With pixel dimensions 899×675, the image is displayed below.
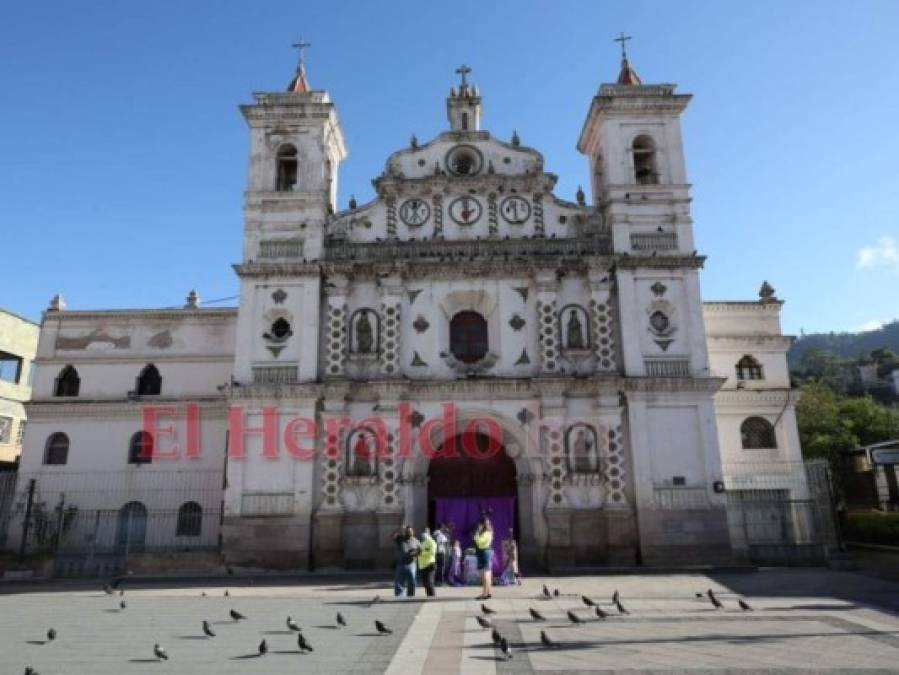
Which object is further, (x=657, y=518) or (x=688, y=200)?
(x=688, y=200)

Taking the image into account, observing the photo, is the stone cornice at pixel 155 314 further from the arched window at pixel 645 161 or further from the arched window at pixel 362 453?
the arched window at pixel 645 161

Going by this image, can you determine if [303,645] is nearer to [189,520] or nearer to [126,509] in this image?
[189,520]

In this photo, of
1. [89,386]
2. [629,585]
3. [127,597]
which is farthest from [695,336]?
[89,386]

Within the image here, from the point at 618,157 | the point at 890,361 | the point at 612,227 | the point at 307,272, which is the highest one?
the point at 890,361

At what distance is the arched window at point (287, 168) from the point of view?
82.3ft

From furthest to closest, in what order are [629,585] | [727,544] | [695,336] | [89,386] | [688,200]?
[89,386], [688,200], [695,336], [727,544], [629,585]

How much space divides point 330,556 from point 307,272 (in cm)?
911

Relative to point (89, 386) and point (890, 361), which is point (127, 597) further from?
point (890, 361)

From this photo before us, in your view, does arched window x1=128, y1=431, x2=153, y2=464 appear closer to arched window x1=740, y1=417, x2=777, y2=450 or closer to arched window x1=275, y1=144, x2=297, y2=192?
arched window x1=275, y1=144, x2=297, y2=192

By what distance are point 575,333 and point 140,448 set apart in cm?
1625

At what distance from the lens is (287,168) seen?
84.1 feet

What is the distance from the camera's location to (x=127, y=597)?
1606 cm

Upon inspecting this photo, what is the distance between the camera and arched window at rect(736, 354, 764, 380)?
2639 centimetres

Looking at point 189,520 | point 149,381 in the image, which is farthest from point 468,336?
point 149,381
